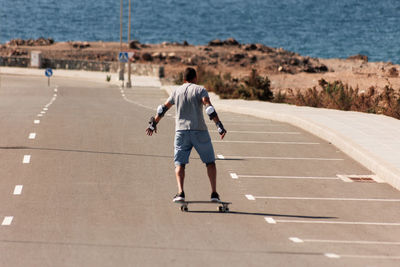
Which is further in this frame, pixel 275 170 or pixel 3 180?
pixel 275 170

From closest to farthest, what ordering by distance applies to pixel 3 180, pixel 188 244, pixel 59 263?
pixel 59 263
pixel 188 244
pixel 3 180

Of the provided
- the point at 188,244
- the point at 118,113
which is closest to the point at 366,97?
the point at 118,113

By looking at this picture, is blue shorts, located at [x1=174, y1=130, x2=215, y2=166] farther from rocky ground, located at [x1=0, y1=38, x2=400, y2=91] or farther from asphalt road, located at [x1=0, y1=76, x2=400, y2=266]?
rocky ground, located at [x1=0, y1=38, x2=400, y2=91]

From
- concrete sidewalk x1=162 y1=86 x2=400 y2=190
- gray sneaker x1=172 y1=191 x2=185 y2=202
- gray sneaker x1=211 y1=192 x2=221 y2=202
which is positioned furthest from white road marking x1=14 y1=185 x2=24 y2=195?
concrete sidewalk x1=162 y1=86 x2=400 y2=190

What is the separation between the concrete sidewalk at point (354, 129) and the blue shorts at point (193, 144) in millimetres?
3918

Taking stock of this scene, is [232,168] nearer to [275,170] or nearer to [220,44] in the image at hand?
[275,170]

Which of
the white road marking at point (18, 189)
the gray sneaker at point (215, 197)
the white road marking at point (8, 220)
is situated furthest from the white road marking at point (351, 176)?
the white road marking at point (8, 220)

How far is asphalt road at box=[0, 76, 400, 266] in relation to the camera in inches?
401

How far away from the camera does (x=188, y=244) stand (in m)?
10.6

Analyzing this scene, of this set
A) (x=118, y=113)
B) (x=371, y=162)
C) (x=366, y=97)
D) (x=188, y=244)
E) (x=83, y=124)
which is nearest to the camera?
(x=188, y=244)

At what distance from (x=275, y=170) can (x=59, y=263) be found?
7.95 metres

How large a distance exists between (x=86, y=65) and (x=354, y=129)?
150 ft

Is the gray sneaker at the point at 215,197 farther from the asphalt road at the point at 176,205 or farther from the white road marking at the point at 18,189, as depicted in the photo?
the white road marking at the point at 18,189

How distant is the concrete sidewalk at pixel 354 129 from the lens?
16.7m
